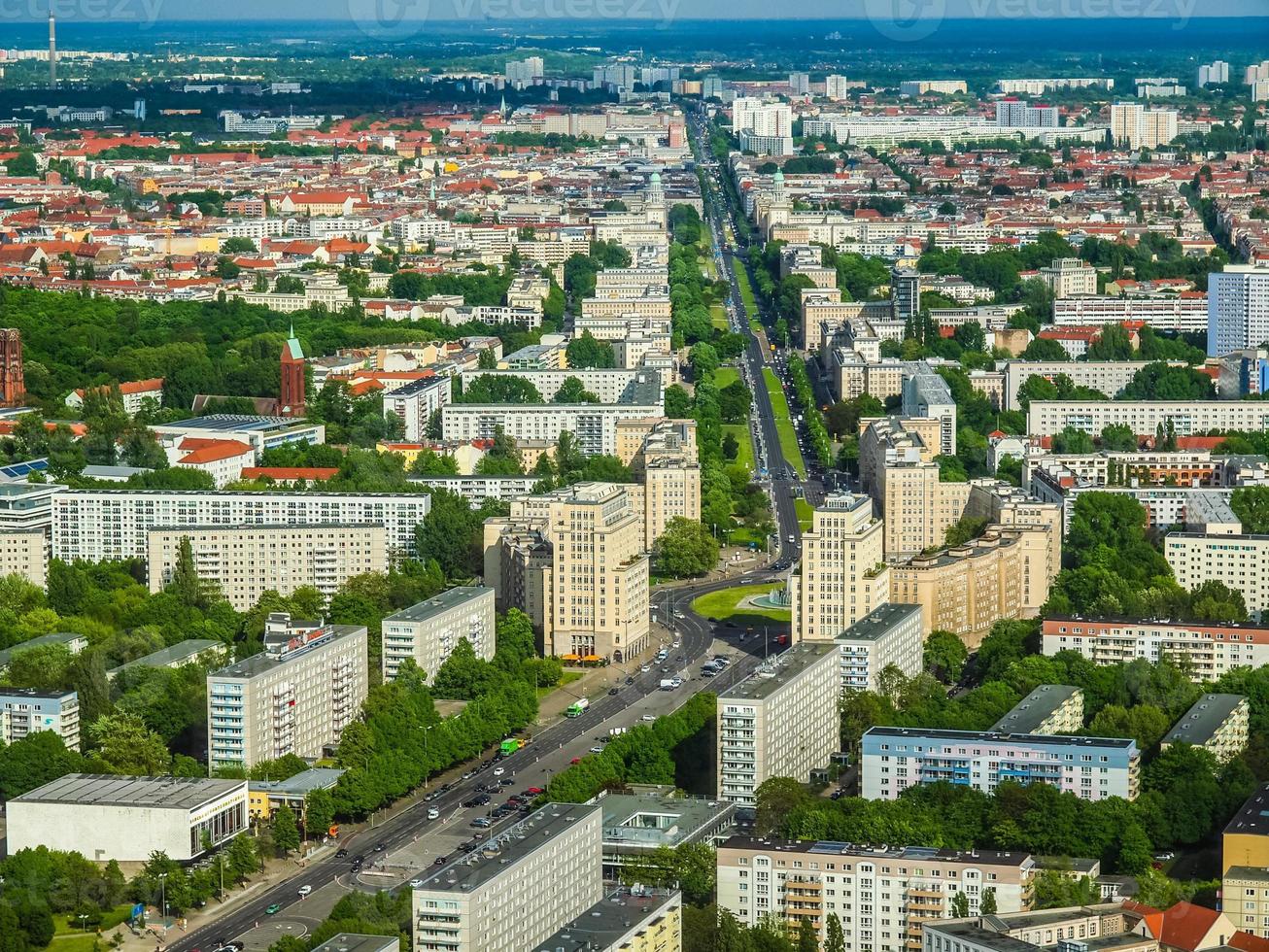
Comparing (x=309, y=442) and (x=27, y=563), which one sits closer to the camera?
(x=27, y=563)

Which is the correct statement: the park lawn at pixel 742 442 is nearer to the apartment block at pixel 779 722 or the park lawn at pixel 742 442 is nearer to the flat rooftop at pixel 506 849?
the apartment block at pixel 779 722

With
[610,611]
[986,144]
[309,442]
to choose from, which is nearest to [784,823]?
[610,611]

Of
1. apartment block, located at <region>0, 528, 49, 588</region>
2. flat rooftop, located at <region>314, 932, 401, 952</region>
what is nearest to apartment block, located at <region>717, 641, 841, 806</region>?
flat rooftop, located at <region>314, 932, 401, 952</region>

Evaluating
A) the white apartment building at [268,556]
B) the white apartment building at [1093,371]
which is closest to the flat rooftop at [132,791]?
the white apartment building at [268,556]

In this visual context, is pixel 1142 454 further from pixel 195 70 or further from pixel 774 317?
pixel 195 70

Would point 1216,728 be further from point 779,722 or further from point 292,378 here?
point 292,378

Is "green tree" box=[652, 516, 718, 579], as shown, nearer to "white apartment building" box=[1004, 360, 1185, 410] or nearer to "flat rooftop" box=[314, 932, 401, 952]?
"white apartment building" box=[1004, 360, 1185, 410]

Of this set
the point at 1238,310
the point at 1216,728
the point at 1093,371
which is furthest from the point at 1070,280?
the point at 1216,728
